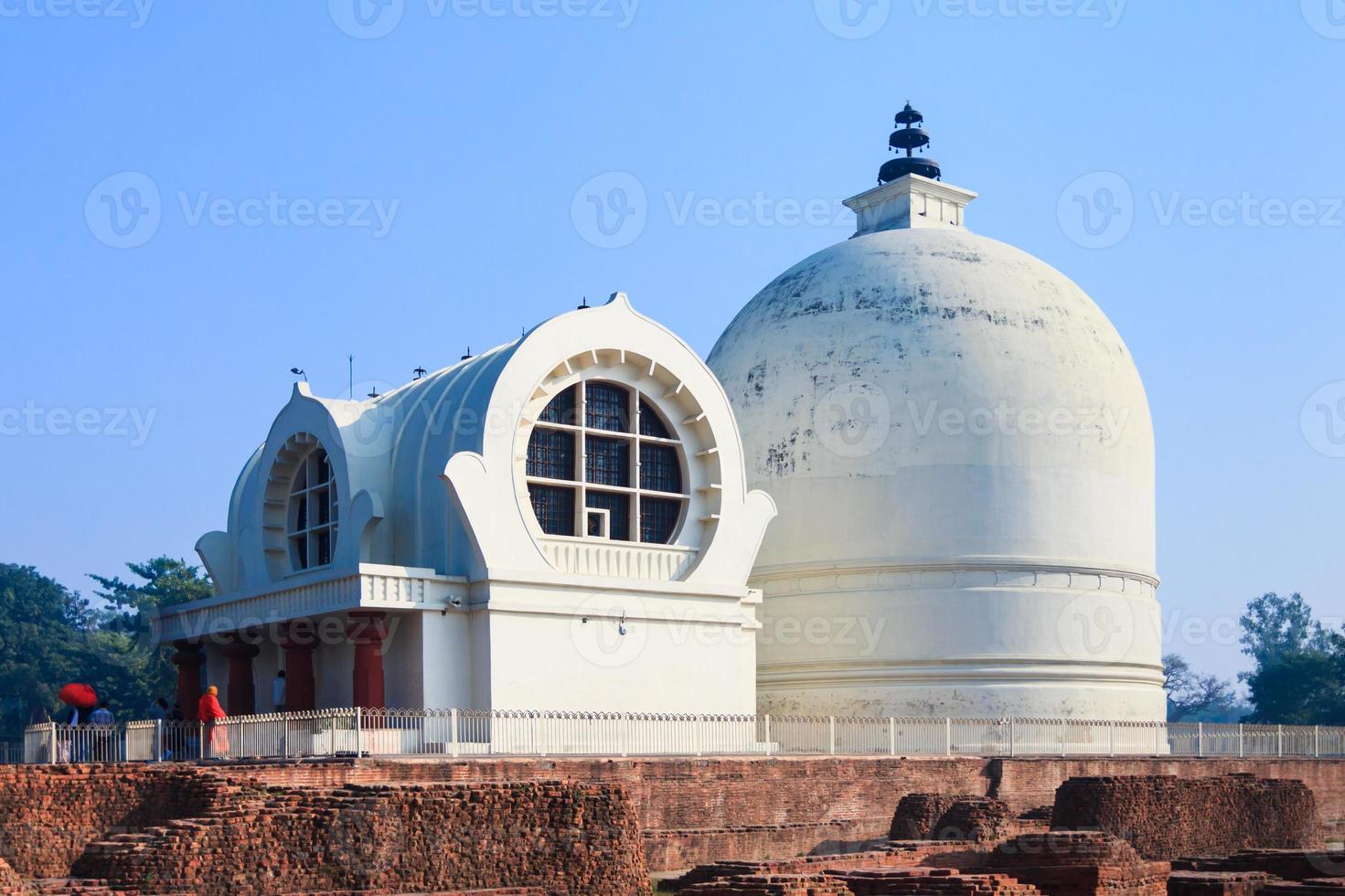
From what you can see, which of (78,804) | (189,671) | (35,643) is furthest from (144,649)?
(78,804)

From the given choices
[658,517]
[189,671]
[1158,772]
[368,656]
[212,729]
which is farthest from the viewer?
[1158,772]

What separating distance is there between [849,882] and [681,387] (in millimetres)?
14376

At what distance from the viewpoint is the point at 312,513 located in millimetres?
30172

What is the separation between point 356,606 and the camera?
25.5m

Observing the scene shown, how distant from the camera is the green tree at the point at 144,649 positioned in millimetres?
54031

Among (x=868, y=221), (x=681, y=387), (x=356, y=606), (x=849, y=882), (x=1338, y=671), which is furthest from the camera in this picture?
(x=1338, y=671)

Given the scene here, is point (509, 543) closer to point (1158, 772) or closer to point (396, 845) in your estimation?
point (396, 845)

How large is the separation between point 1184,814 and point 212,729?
1381cm

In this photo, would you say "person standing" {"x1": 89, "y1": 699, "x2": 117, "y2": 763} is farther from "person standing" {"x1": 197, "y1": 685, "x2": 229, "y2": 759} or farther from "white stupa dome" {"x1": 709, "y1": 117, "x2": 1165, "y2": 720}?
"white stupa dome" {"x1": 709, "y1": 117, "x2": 1165, "y2": 720}

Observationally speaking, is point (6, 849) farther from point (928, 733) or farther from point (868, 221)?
point (868, 221)

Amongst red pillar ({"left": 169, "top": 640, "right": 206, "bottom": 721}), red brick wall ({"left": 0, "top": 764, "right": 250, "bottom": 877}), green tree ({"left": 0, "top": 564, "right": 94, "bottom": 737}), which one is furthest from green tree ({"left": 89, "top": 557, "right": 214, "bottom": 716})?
red brick wall ({"left": 0, "top": 764, "right": 250, "bottom": 877})

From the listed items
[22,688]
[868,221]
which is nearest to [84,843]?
[868,221]

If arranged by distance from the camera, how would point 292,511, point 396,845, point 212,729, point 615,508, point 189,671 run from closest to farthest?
1. point 396,845
2. point 212,729
3. point 615,508
4. point 292,511
5. point 189,671

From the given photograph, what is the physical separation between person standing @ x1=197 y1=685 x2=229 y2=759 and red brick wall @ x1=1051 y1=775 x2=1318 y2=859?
12.0 metres
